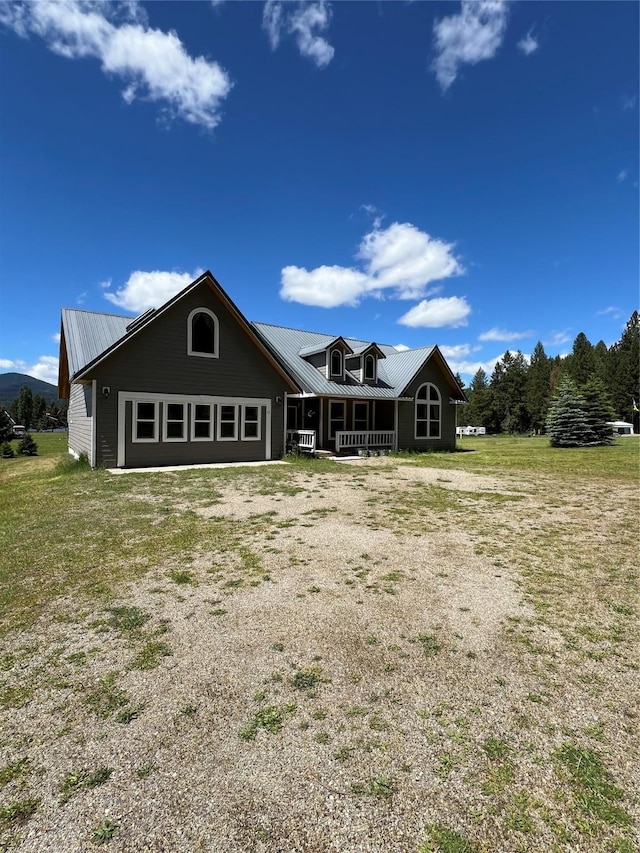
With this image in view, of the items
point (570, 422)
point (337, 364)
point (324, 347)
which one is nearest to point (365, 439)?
point (337, 364)

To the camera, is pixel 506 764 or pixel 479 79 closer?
pixel 506 764

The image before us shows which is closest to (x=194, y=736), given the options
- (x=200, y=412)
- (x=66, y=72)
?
(x=200, y=412)

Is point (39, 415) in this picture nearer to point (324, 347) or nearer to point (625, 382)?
point (324, 347)

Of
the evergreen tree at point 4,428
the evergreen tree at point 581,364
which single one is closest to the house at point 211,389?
the evergreen tree at point 4,428

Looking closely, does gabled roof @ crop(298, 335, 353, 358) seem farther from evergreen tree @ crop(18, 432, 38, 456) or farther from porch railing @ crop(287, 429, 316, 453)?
evergreen tree @ crop(18, 432, 38, 456)

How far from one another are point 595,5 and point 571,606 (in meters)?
16.3

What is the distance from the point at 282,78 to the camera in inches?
545

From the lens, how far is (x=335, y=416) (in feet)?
72.9

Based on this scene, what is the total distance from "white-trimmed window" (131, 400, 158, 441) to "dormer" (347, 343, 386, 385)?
1068 cm

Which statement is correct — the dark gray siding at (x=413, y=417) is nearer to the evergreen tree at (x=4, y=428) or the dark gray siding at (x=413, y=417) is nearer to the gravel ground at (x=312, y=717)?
the gravel ground at (x=312, y=717)

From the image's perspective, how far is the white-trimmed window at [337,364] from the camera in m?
21.6

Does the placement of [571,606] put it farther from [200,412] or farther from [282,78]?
[282,78]

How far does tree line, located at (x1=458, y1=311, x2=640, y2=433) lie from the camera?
60844mm

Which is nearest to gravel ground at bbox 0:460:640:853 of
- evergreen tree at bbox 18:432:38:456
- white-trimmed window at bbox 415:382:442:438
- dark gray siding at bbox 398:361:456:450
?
dark gray siding at bbox 398:361:456:450
